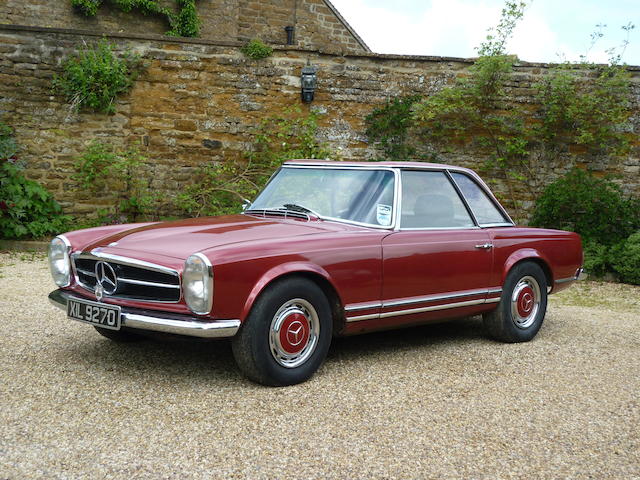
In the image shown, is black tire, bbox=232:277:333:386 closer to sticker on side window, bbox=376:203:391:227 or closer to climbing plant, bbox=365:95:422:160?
sticker on side window, bbox=376:203:391:227

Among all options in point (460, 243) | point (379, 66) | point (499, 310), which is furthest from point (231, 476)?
point (379, 66)

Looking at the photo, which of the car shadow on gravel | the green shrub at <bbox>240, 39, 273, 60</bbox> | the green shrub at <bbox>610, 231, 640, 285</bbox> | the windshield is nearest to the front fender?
the car shadow on gravel

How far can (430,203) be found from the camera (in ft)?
16.5

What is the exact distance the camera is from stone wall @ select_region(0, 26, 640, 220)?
991 centimetres

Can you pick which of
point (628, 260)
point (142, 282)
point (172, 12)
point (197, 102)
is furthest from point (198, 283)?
point (172, 12)

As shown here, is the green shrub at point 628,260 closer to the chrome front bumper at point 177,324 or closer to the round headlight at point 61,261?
the chrome front bumper at point 177,324

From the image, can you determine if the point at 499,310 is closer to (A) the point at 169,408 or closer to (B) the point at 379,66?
(A) the point at 169,408

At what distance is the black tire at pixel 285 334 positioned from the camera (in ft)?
12.5

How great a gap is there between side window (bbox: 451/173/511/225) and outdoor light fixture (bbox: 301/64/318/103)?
5485mm

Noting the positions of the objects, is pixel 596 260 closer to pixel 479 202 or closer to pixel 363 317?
pixel 479 202

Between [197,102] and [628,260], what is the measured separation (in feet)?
21.5

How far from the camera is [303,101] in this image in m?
10.7

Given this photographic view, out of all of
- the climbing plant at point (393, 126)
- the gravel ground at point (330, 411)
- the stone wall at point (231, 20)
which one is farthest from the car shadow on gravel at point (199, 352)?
the stone wall at point (231, 20)

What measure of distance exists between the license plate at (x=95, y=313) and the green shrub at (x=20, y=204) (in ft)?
19.8
